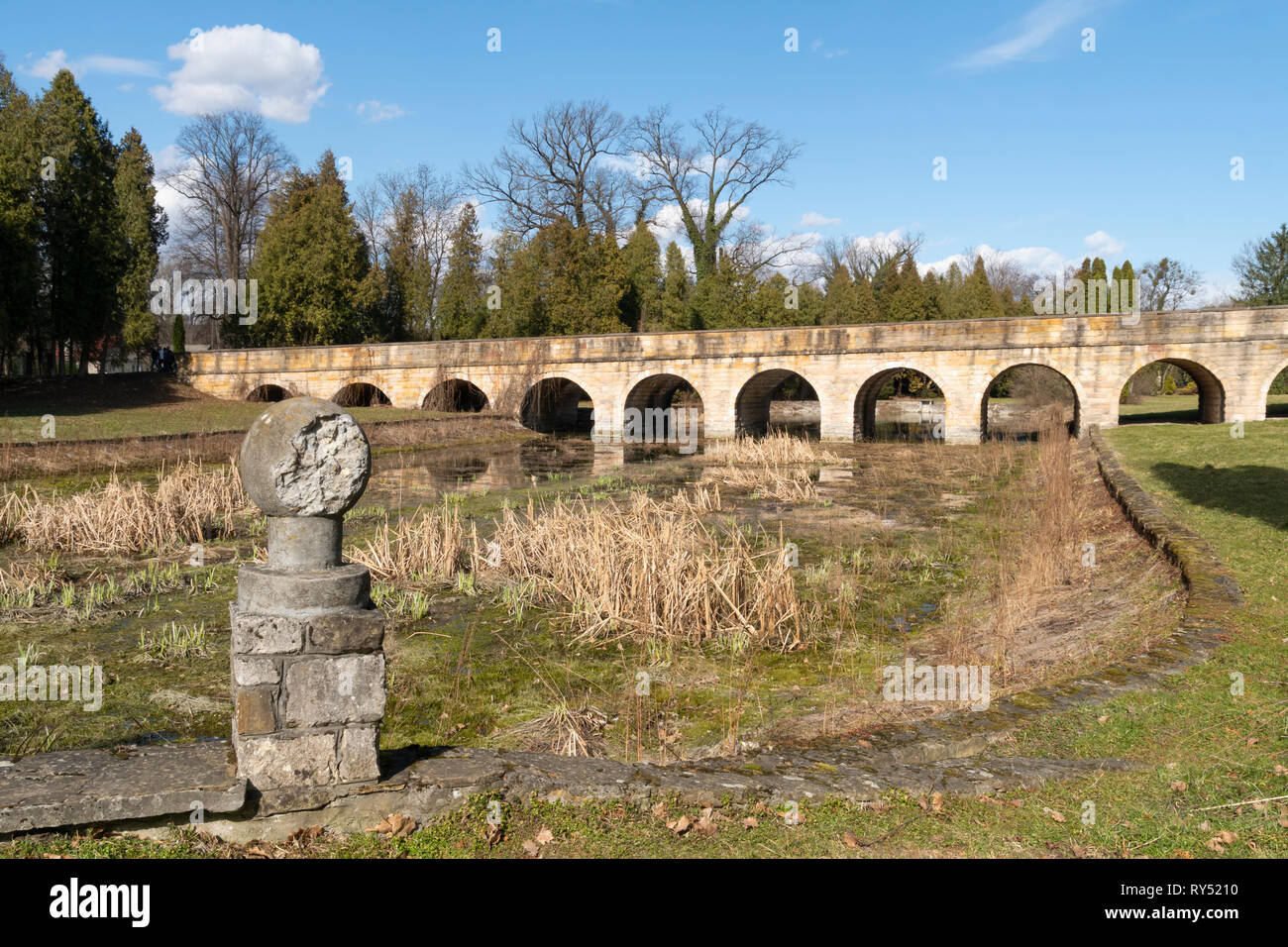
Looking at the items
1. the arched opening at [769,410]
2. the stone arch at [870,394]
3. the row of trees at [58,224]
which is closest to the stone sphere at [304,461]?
the arched opening at [769,410]

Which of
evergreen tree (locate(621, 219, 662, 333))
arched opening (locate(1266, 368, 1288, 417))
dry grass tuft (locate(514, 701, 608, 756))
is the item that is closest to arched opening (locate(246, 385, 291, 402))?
evergreen tree (locate(621, 219, 662, 333))

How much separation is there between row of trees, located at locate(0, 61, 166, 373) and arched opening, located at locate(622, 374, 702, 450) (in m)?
17.1

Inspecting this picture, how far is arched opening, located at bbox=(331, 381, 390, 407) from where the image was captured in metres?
34.3

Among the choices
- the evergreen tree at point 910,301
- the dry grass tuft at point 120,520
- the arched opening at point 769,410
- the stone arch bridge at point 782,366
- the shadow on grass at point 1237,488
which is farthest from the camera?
the evergreen tree at point 910,301

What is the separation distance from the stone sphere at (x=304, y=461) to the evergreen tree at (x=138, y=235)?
103 feet

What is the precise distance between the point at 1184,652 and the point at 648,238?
1651 inches

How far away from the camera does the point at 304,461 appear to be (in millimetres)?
3635

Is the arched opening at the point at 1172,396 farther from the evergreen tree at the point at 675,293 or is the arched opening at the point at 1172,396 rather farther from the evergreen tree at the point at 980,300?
the evergreen tree at the point at 675,293

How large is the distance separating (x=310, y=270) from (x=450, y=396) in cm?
877

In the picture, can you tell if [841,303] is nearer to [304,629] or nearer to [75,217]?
[75,217]

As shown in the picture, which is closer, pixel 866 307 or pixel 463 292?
pixel 463 292

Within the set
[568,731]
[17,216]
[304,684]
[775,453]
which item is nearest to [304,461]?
[304,684]

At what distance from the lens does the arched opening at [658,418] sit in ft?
101
